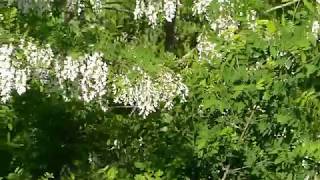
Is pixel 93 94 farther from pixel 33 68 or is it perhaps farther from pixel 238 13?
pixel 238 13

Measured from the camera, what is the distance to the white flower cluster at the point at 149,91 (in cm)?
434

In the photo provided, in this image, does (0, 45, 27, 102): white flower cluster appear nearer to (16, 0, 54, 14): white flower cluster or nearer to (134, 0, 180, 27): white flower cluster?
(16, 0, 54, 14): white flower cluster

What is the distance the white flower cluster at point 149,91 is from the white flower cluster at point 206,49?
0.32m

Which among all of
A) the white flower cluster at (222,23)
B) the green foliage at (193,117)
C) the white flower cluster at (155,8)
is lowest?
the green foliage at (193,117)

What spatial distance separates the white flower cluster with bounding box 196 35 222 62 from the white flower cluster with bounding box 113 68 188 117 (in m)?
0.32

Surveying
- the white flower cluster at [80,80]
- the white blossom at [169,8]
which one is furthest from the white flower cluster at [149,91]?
the white blossom at [169,8]

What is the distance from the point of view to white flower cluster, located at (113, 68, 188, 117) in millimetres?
4336

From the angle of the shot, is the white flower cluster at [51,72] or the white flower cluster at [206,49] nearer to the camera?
the white flower cluster at [51,72]

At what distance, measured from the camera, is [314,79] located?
3963mm

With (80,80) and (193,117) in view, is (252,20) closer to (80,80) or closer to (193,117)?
(193,117)

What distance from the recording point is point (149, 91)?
4387mm

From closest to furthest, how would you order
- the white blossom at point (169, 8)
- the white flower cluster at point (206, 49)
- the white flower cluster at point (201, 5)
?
the white flower cluster at point (206, 49), the white blossom at point (169, 8), the white flower cluster at point (201, 5)

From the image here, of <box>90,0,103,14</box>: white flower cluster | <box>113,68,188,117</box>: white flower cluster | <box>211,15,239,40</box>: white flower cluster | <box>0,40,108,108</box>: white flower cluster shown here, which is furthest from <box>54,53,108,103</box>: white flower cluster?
<box>211,15,239,40</box>: white flower cluster

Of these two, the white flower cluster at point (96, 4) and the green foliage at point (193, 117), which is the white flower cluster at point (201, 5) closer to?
the green foliage at point (193, 117)
